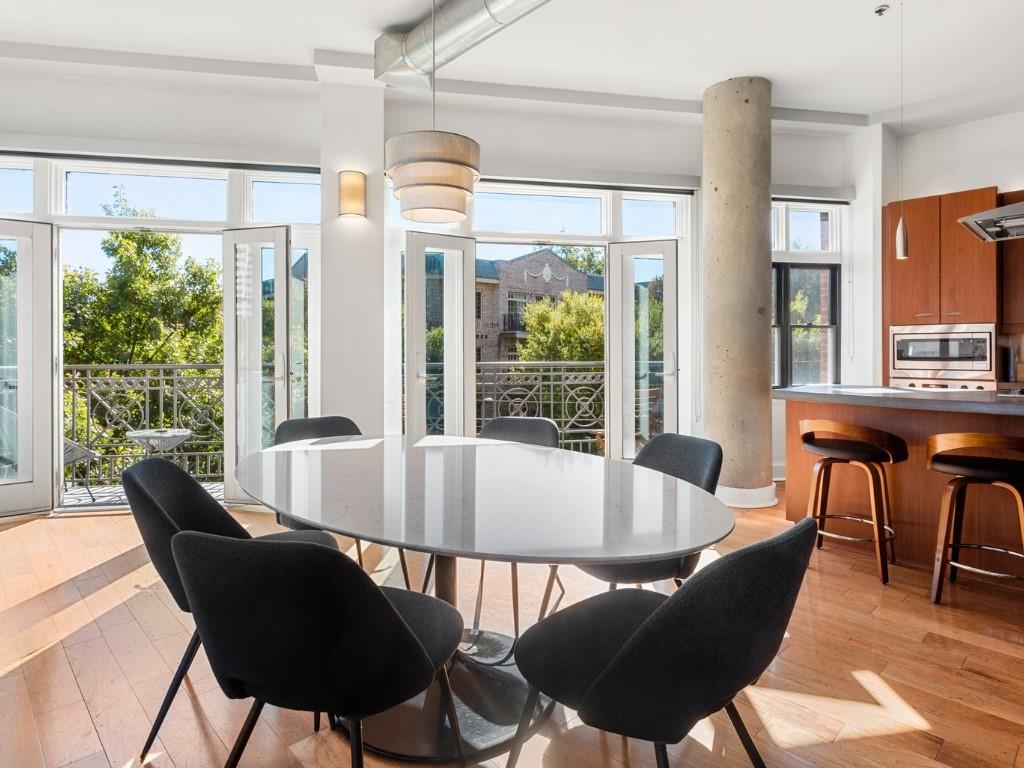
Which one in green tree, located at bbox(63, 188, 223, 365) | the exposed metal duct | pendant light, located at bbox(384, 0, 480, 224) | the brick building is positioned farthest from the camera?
the brick building

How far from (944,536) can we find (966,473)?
0.33m

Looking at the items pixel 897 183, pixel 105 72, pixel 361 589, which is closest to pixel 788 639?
pixel 361 589

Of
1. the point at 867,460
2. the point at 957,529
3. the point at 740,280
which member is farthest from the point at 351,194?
the point at 957,529

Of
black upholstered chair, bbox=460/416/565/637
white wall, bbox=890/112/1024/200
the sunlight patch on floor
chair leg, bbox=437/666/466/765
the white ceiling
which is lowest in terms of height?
the sunlight patch on floor

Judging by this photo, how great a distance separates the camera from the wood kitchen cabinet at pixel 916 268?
5246 mm

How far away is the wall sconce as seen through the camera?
4.57 m

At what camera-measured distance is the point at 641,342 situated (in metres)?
5.59

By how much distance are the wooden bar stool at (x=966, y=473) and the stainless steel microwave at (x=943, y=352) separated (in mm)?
2315

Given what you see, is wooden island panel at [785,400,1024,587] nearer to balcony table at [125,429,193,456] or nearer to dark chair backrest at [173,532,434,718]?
dark chair backrest at [173,532,434,718]

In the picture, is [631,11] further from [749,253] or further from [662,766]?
[662,766]

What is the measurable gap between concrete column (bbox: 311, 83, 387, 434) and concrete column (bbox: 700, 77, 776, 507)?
257cm

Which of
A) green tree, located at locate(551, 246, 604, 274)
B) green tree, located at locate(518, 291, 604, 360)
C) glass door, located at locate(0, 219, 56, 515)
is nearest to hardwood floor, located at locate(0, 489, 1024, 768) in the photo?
glass door, located at locate(0, 219, 56, 515)

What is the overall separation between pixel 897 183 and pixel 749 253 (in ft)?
6.94

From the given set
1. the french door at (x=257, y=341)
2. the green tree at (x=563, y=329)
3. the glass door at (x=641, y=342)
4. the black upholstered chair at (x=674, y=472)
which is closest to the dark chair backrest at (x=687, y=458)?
the black upholstered chair at (x=674, y=472)
